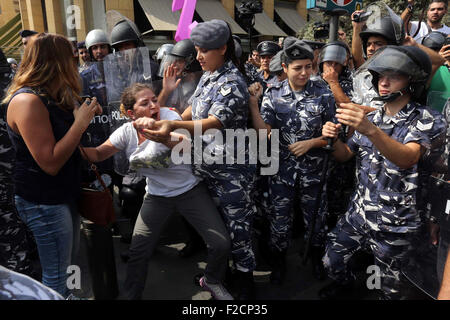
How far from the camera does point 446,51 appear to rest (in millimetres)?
2613

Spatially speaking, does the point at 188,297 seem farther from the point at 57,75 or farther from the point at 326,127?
the point at 57,75

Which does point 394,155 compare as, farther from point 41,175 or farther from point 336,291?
point 41,175

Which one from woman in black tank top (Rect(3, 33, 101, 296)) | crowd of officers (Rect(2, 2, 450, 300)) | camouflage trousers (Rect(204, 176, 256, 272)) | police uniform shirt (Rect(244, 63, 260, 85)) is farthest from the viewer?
police uniform shirt (Rect(244, 63, 260, 85))

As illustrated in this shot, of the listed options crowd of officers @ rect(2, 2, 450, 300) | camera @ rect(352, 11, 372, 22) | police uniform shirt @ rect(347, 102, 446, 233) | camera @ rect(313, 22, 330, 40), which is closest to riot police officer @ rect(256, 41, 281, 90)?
camera @ rect(313, 22, 330, 40)

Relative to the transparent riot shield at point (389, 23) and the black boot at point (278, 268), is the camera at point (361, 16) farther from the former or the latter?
the black boot at point (278, 268)

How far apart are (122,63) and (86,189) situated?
1043 mm

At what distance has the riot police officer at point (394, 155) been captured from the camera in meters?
1.73

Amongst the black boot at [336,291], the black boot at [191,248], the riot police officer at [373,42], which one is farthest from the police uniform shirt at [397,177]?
the black boot at [191,248]

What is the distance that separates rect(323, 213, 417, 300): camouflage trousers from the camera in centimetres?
191

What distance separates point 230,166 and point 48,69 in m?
1.26

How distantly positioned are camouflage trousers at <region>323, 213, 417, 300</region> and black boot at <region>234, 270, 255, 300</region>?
60 cm

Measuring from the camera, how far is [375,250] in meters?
2.04

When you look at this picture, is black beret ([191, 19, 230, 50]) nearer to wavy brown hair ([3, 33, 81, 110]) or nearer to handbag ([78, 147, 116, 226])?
wavy brown hair ([3, 33, 81, 110])

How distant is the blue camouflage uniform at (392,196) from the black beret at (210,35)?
43.1 inches
